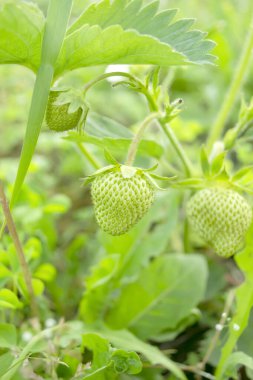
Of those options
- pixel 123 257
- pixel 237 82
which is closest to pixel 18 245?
pixel 123 257

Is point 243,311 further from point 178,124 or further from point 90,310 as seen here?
point 178,124

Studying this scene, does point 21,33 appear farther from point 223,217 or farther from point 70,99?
point 223,217

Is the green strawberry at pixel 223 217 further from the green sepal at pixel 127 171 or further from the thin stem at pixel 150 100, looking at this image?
the green sepal at pixel 127 171

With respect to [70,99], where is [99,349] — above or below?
below

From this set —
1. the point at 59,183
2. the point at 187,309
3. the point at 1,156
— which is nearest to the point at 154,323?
the point at 187,309

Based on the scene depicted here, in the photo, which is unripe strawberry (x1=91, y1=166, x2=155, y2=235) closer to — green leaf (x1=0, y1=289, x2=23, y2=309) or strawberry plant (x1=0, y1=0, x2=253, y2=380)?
strawberry plant (x1=0, y1=0, x2=253, y2=380)

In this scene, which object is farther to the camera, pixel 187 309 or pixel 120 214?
pixel 187 309
